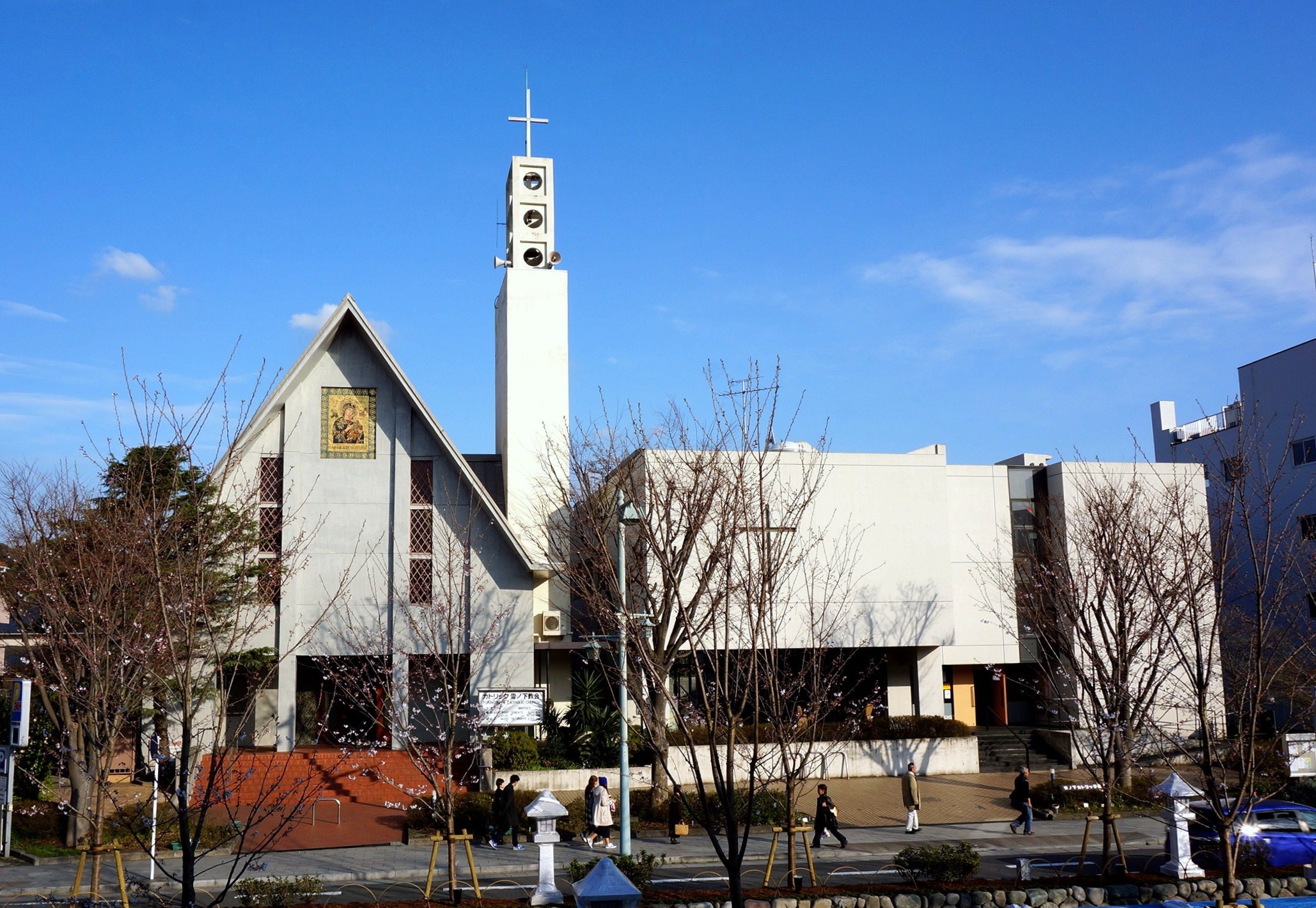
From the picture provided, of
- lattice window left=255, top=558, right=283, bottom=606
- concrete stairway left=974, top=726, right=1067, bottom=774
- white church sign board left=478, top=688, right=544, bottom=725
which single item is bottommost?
concrete stairway left=974, top=726, right=1067, bottom=774

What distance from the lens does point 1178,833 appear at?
59.9ft

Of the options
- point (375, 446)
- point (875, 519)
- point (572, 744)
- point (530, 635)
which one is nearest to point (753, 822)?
point (572, 744)

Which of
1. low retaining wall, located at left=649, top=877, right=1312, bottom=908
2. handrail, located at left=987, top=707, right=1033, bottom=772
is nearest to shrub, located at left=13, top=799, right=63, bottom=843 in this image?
low retaining wall, located at left=649, top=877, right=1312, bottom=908

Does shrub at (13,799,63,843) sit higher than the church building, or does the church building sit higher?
the church building

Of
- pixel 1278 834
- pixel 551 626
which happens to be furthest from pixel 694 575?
pixel 1278 834

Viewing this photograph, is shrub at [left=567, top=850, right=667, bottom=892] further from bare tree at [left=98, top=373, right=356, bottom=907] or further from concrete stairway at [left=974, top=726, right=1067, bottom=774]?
concrete stairway at [left=974, top=726, right=1067, bottom=774]

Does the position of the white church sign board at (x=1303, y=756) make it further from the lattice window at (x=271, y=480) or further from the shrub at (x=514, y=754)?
the lattice window at (x=271, y=480)

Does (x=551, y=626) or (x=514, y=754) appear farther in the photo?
(x=551, y=626)

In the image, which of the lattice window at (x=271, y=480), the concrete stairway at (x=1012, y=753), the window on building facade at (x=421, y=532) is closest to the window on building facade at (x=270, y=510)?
the lattice window at (x=271, y=480)

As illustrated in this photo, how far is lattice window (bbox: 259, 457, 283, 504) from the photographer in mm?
30359

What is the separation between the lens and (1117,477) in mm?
35812

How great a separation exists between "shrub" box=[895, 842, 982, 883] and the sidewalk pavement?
3138mm

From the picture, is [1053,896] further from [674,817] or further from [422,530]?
[422,530]

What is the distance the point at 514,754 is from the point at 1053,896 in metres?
13.9
